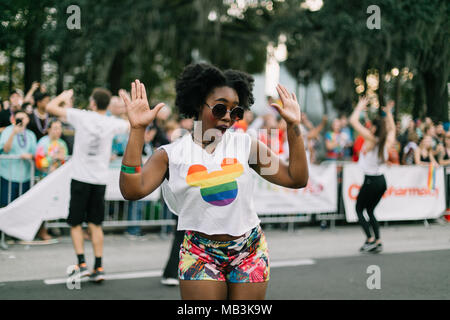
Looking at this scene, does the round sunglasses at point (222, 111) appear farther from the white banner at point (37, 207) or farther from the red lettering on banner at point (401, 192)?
the red lettering on banner at point (401, 192)

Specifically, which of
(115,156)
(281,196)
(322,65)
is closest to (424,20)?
(281,196)

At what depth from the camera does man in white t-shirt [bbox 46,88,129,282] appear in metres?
5.68

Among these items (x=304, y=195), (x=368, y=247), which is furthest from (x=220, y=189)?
(x=304, y=195)

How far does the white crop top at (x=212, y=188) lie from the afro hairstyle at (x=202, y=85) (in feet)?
1.02

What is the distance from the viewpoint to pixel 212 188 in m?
2.76

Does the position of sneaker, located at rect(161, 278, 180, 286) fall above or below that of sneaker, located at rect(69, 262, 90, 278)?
below

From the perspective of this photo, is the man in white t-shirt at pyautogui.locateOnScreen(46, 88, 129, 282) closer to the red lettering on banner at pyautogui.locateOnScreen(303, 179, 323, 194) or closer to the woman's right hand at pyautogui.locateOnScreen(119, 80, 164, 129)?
the woman's right hand at pyautogui.locateOnScreen(119, 80, 164, 129)

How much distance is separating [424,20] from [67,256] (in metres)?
5.32

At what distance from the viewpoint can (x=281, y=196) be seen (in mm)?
9102

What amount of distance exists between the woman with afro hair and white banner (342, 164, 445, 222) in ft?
22.8

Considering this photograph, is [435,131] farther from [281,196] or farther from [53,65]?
[53,65]

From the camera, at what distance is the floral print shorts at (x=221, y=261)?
2.75 m

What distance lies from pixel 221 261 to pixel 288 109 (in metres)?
0.85
